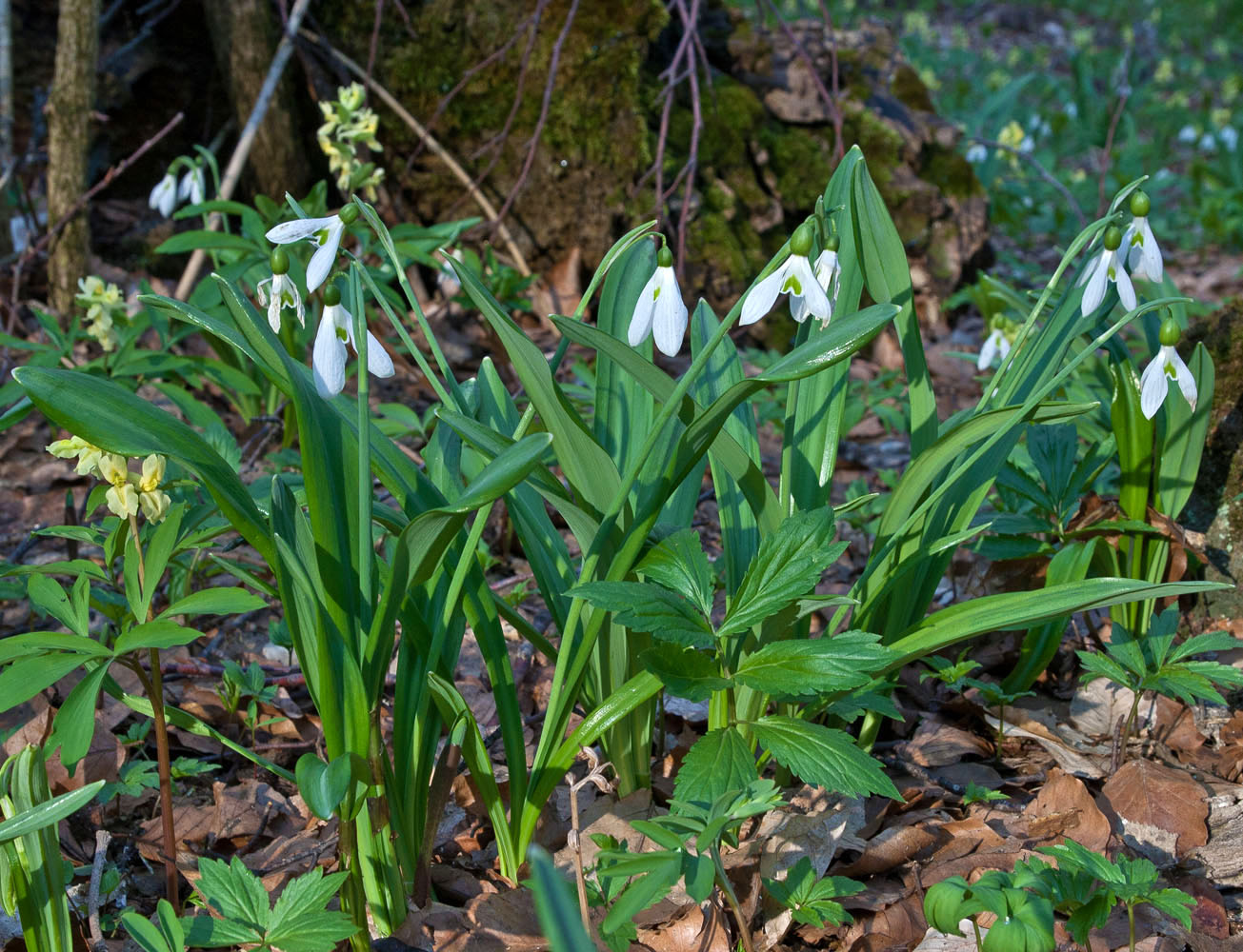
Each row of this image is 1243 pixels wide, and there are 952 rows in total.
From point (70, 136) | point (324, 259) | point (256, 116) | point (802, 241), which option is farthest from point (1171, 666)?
point (70, 136)

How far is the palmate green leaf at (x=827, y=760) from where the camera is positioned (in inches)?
47.1

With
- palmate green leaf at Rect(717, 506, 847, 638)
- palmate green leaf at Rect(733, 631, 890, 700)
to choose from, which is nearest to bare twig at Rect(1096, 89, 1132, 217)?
palmate green leaf at Rect(717, 506, 847, 638)

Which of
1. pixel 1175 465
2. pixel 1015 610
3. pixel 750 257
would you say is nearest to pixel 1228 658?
pixel 1175 465

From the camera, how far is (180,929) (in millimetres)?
1173

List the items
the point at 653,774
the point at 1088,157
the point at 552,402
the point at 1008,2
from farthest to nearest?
1. the point at 1008,2
2. the point at 1088,157
3. the point at 653,774
4. the point at 552,402

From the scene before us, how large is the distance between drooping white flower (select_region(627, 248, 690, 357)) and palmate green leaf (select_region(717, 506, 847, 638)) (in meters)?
0.29

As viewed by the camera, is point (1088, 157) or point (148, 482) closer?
point (148, 482)

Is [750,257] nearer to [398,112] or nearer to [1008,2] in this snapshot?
[398,112]

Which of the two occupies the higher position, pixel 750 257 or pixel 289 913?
pixel 750 257

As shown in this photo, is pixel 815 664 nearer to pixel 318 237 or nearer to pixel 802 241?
pixel 802 241

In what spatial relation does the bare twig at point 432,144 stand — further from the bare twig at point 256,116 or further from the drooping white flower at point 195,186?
the drooping white flower at point 195,186

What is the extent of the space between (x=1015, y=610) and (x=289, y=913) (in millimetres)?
1046

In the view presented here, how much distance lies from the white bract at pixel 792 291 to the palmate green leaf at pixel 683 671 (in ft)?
1.47

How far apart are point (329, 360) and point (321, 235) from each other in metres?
0.19
